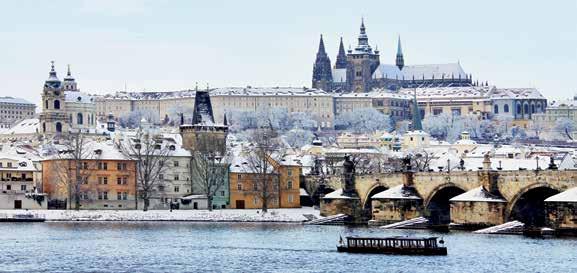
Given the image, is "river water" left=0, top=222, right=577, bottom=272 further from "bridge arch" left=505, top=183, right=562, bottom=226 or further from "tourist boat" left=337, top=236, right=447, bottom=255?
"bridge arch" left=505, top=183, right=562, bottom=226

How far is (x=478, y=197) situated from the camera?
9438 cm

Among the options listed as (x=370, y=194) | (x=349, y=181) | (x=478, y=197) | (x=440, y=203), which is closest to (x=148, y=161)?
(x=349, y=181)

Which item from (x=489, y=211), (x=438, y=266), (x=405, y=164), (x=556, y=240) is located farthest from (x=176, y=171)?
(x=438, y=266)

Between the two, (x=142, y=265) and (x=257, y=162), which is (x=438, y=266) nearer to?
(x=142, y=265)

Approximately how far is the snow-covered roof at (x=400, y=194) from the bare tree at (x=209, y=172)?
1866cm

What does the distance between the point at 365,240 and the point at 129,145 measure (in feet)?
151

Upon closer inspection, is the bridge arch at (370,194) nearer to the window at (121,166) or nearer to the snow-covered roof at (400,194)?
the snow-covered roof at (400,194)

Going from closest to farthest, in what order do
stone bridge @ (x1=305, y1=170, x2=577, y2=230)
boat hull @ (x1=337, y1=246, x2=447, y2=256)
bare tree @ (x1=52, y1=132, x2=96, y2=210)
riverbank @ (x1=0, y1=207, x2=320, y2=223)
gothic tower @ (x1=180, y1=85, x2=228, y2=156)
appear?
boat hull @ (x1=337, y1=246, x2=447, y2=256) → stone bridge @ (x1=305, y1=170, x2=577, y2=230) → riverbank @ (x1=0, y1=207, x2=320, y2=223) → bare tree @ (x1=52, y1=132, x2=96, y2=210) → gothic tower @ (x1=180, y1=85, x2=228, y2=156)

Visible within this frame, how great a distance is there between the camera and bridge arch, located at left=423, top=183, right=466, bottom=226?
102750mm

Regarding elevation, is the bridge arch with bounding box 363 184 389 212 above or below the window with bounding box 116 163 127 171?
below

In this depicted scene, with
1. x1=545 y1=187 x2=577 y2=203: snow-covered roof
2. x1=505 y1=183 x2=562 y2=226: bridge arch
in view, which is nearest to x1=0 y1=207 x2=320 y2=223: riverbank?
x1=505 y1=183 x2=562 y2=226: bridge arch

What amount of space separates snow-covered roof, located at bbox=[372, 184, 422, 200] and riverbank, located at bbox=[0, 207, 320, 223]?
8.42 meters

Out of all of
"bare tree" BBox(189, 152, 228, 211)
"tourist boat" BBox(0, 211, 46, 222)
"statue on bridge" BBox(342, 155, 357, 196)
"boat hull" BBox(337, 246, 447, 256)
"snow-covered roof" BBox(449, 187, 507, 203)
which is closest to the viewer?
"boat hull" BBox(337, 246, 447, 256)

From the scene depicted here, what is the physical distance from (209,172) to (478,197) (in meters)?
34.0
